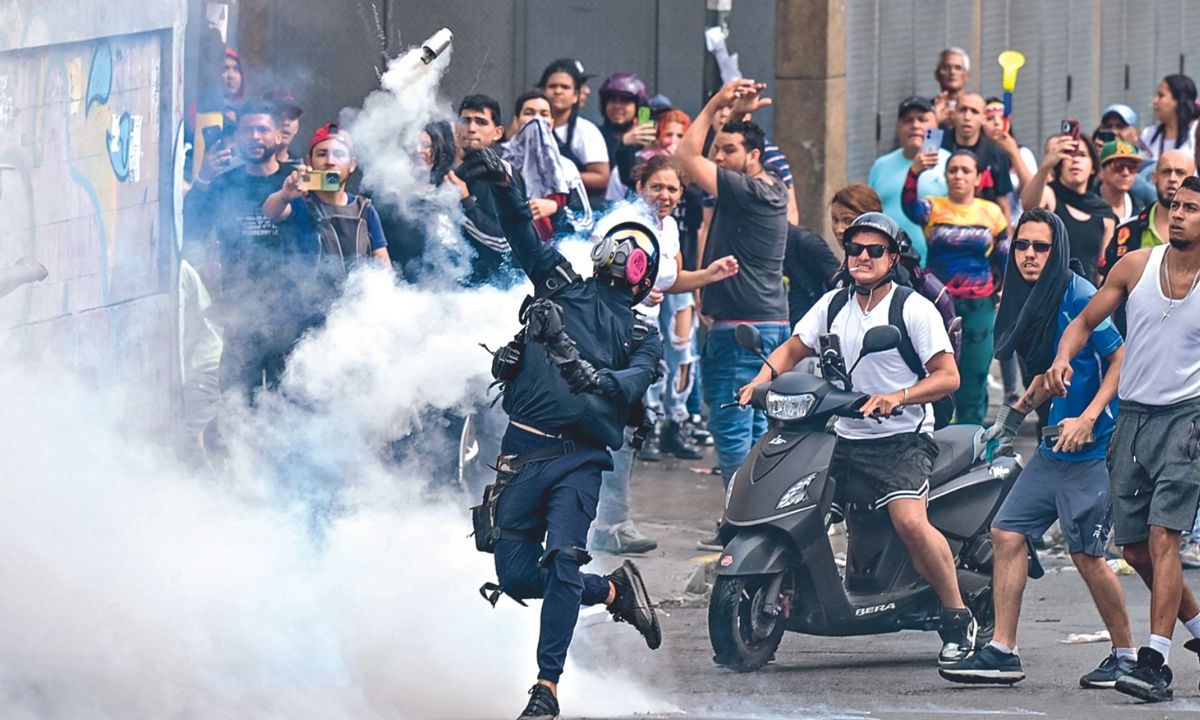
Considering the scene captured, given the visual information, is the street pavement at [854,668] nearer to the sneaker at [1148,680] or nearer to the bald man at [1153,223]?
the sneaker at [1148,680]

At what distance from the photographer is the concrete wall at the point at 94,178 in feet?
24.1

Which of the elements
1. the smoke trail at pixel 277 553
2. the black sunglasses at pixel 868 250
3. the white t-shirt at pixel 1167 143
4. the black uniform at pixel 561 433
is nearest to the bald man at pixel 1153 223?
the black sunglasses at pixel 868 250

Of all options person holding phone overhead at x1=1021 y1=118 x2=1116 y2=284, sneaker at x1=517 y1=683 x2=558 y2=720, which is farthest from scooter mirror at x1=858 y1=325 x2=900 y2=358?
person holding phone overhead at x1=1021 y1=118 x2=1116 y2=284

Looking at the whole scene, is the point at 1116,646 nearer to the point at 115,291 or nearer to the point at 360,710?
the point at 360,710

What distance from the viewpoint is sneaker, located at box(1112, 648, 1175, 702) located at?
736 centimetres

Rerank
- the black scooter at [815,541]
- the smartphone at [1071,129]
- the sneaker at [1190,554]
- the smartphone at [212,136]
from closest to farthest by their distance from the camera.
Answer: the black scooter at [815,541] < the smartphone at [212,136] < the sneaker at [1190,554] < the smartphone at [1071,129]

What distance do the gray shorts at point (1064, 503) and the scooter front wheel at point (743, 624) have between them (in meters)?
0.90

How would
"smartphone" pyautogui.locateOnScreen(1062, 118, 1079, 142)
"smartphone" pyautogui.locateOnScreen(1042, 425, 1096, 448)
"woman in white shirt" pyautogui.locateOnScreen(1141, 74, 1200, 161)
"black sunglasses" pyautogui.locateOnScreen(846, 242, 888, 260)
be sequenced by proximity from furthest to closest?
1. "woman in white shirt" pyautogui.locateOnScreen(1141, 74, 1200, 161)
2. "smartphone" pyautogui.locateOnScreen(1062, 118, 1079, 142)
3. "black sunglasses" pyautogui.locateOnScreen(846, 242, 888, 260)
4. "smartphone" pyautogui.locateOnScreen(1042, 425, 1096, 448)

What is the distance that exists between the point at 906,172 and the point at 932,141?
0.28 metres

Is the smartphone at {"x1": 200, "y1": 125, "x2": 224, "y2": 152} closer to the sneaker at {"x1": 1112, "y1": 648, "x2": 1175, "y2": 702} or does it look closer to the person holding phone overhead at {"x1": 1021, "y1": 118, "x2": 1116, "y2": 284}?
the sneaker at {"x1": 1112, "y1": 648, "x2": 1175, "y2": 702}

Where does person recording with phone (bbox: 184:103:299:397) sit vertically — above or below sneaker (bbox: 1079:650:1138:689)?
above

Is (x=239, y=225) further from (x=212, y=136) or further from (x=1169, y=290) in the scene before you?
(x=1169, y=290)

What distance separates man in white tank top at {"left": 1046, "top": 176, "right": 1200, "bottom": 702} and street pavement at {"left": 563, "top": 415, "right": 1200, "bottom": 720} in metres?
0.34

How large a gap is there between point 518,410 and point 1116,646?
7.67ft
